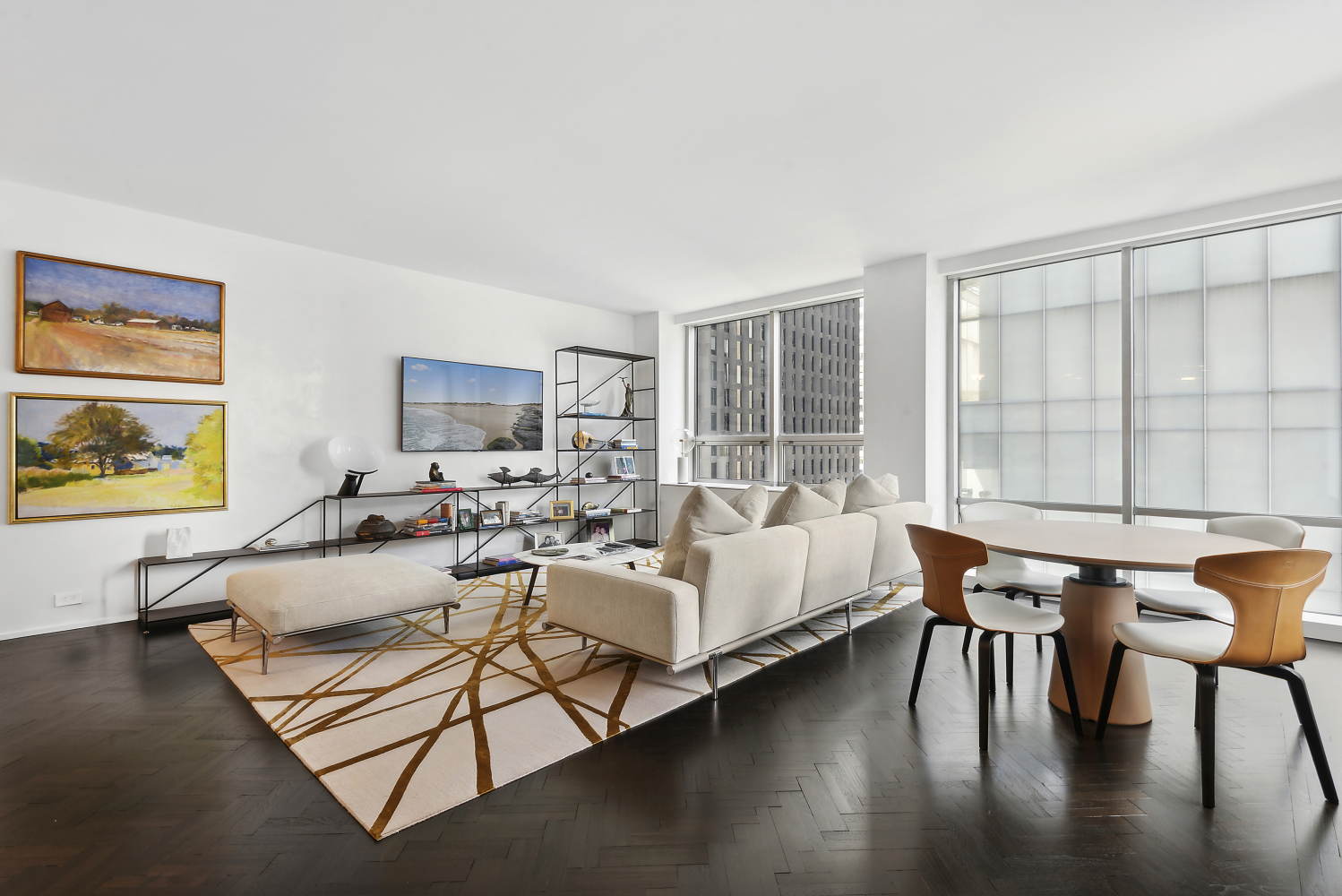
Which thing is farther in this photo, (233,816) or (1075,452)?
(1075,452)

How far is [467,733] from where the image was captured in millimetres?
2498

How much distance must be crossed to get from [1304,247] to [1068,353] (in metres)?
1.41

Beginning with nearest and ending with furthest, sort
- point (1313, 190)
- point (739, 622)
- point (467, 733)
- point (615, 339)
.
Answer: point (467, 733) → point (739, 622) → point (1313, 190) → point (615, 339)

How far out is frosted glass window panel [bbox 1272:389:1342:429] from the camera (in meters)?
3.86

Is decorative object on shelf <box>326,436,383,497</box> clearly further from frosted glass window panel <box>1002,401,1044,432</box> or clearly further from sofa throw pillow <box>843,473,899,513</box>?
frosted glass window panel <box>1002,401,1044,432</box>

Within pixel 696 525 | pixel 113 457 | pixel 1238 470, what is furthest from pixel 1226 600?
pixel 113 457

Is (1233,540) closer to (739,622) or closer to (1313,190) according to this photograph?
(739,622)

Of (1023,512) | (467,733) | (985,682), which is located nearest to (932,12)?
(985,682)

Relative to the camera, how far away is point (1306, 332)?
394cm

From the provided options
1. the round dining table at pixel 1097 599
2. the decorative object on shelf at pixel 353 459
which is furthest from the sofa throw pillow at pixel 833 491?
the decorative object on shelf at pixel 353 459

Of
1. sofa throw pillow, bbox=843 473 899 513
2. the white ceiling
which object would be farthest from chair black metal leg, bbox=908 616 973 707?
the white ceiling

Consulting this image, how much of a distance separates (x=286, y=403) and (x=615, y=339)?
366cm

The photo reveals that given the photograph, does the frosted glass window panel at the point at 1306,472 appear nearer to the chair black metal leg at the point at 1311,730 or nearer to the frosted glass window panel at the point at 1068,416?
the frosted glass window panel at the point at 1068,416

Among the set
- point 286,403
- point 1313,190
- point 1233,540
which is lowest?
point 1233,540
